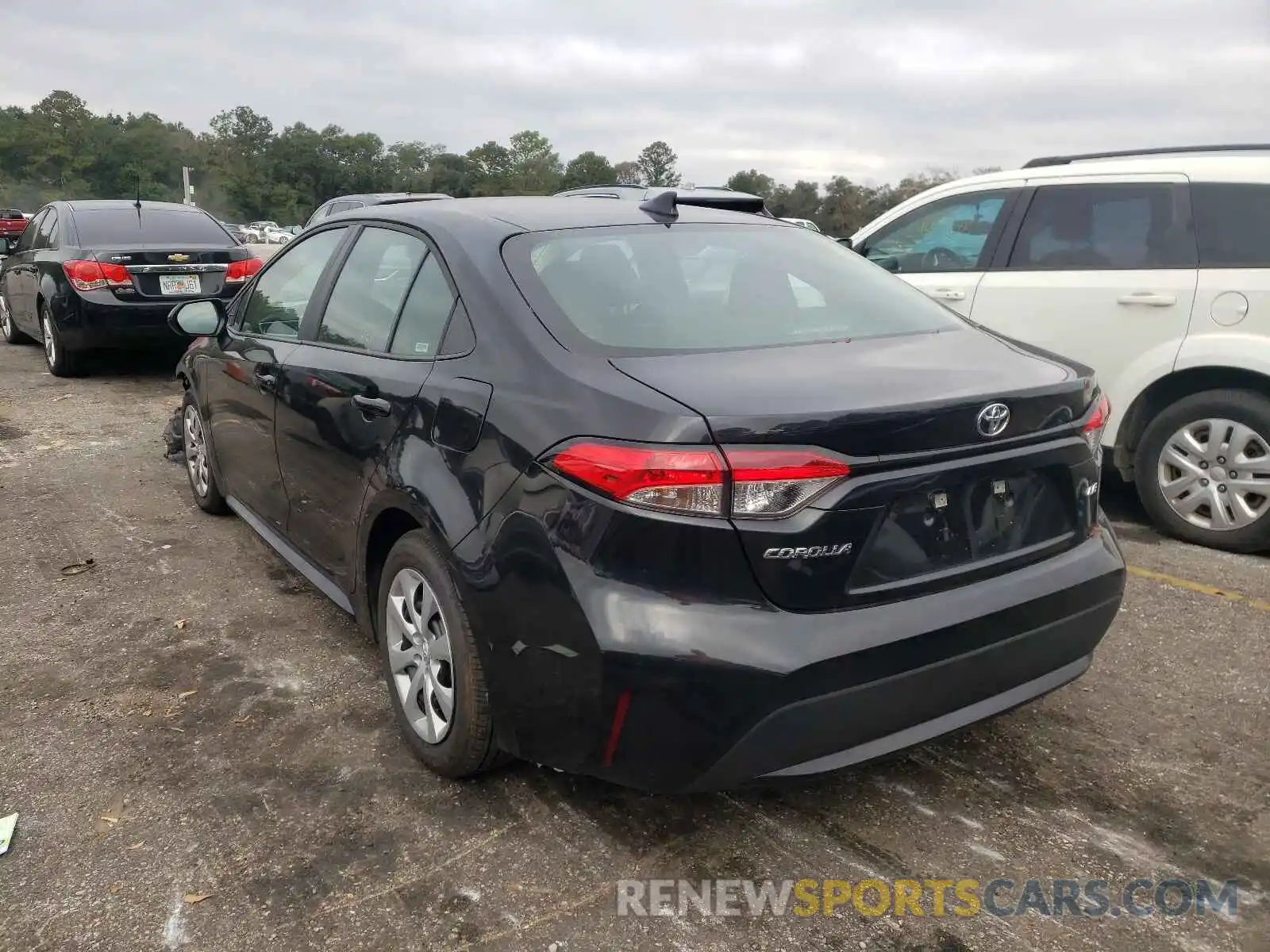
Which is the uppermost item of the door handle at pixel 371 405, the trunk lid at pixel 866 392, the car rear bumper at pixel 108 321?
the trunk lid at pixel 866 392

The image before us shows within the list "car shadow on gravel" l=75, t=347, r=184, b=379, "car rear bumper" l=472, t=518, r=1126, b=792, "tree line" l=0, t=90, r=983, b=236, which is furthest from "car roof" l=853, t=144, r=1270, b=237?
"tree line" l=0, t=90, r=983, b=236

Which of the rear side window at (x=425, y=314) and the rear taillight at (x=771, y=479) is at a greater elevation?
the rear side window at (x=425, y=314)

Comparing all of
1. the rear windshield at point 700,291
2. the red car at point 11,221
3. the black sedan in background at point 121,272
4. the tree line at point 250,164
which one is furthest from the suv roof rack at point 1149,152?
the tree line at point 250,164

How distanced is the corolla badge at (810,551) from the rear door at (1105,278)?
3418 millimetres

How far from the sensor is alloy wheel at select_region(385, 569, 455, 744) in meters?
2.70

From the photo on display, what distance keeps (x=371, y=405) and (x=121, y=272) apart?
6.67 metres

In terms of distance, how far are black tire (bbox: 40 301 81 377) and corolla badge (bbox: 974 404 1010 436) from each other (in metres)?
8.71

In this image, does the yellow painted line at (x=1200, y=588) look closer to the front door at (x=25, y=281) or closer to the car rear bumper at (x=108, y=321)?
the car rear bumper at (x=108, y=321)

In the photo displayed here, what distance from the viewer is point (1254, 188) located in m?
4.58

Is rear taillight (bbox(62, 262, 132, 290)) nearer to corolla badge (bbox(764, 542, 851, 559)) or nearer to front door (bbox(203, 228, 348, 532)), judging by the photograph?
front door (bbox(203, 228, 348, 532))

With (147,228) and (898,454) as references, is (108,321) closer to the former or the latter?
(147,228)

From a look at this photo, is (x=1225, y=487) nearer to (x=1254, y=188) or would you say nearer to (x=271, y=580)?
(x=1254, y=188)

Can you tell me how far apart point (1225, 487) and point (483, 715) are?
3.85m

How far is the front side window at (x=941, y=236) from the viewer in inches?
224
